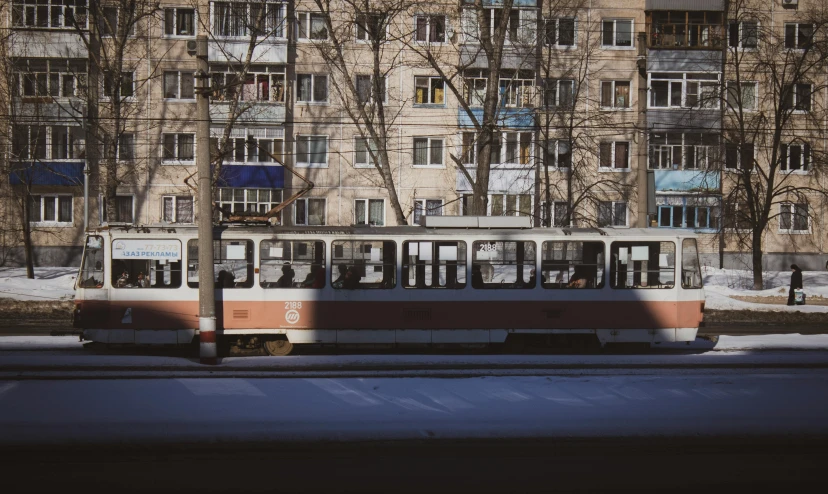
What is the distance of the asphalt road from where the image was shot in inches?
297

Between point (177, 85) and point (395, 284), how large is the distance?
26.9m

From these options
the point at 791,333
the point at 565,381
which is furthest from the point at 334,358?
the point at 791,333

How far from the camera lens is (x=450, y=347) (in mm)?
18531

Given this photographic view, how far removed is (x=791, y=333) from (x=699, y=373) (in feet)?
27.0

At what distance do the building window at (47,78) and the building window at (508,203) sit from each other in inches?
802

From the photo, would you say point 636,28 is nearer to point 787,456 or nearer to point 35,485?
point 787,456

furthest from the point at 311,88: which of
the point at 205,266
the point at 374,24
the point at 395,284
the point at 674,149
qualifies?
the point at 205,266

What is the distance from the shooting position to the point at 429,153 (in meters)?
40.1

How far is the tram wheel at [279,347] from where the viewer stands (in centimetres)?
1705

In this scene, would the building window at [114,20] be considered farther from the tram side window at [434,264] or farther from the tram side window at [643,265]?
the tram side window at [643,265]

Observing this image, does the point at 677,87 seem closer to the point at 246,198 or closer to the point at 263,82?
the point at 263,82

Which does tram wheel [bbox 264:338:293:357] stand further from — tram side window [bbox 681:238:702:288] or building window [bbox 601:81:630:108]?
building window [bbox 601:81:630:108]

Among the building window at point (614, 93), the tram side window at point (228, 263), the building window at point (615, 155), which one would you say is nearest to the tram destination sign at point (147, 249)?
the tram side window at point (228, 263)

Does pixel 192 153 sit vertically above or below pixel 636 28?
below
